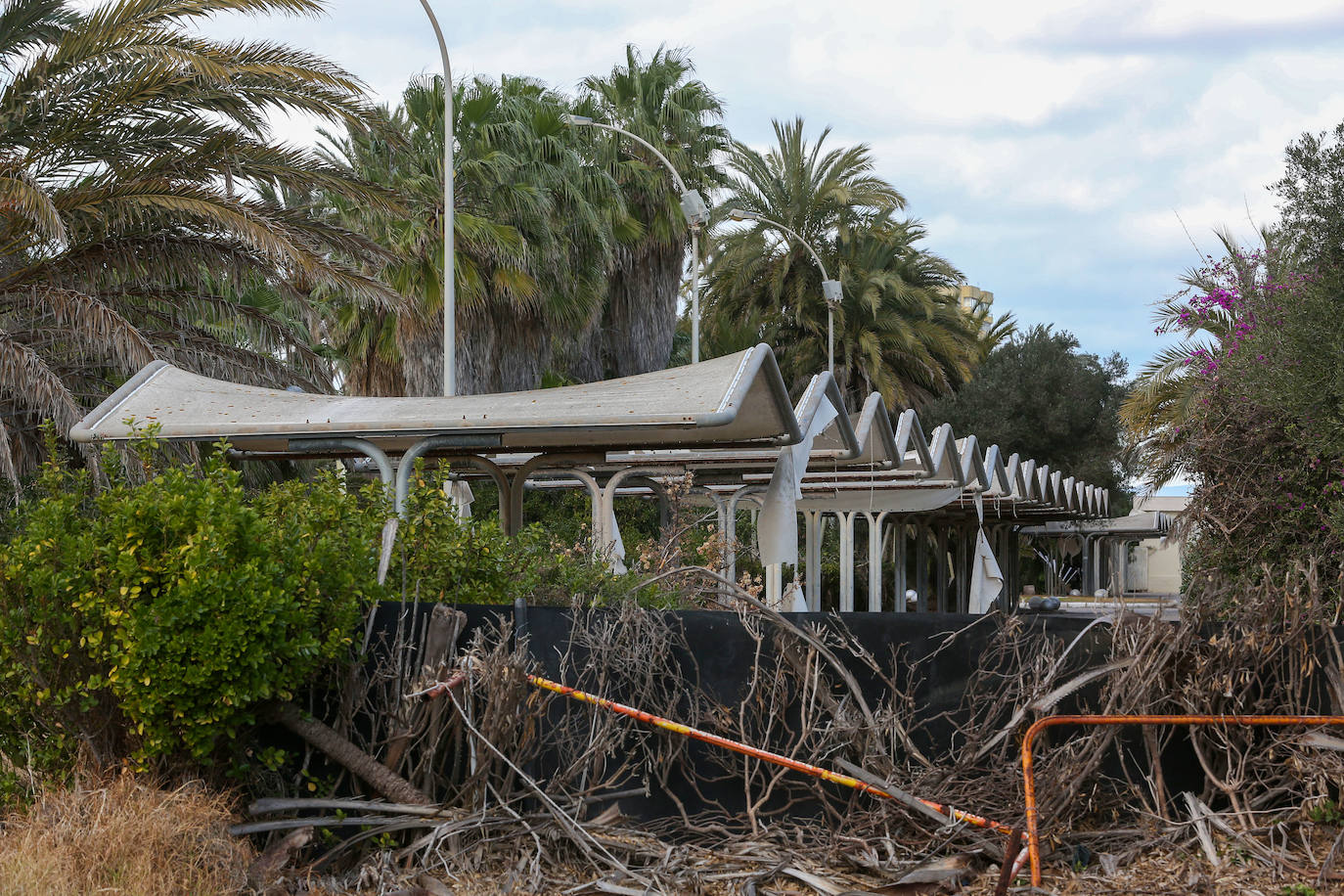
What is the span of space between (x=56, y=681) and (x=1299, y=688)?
5699 millimetres

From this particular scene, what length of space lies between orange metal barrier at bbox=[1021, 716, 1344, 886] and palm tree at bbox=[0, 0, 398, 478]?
8.37 meters

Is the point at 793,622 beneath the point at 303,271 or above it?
beneath

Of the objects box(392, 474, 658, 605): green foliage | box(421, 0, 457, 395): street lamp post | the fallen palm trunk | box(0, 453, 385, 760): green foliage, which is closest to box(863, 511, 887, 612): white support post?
box(421, 0, 457, 395): street lamp post

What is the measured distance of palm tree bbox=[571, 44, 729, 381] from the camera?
30.1 metres

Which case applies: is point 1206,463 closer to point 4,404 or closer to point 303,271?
point 303,271

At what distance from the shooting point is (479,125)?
24875 mm

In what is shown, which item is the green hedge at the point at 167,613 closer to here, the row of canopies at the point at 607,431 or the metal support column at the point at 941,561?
the row of canopies at the point at 607,431

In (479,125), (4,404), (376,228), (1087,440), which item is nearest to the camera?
(4,404)

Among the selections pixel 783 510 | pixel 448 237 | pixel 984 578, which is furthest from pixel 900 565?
pixel 783 510

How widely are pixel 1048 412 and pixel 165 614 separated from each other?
112 feet

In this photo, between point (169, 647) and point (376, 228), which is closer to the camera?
point (169, 647)

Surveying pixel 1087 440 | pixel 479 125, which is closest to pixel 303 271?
pixel 479 125

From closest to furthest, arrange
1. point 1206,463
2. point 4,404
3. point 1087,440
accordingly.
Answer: point 1206,463
point 4,404
point 1087,440

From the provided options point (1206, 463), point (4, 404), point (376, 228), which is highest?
point (376, 228)
